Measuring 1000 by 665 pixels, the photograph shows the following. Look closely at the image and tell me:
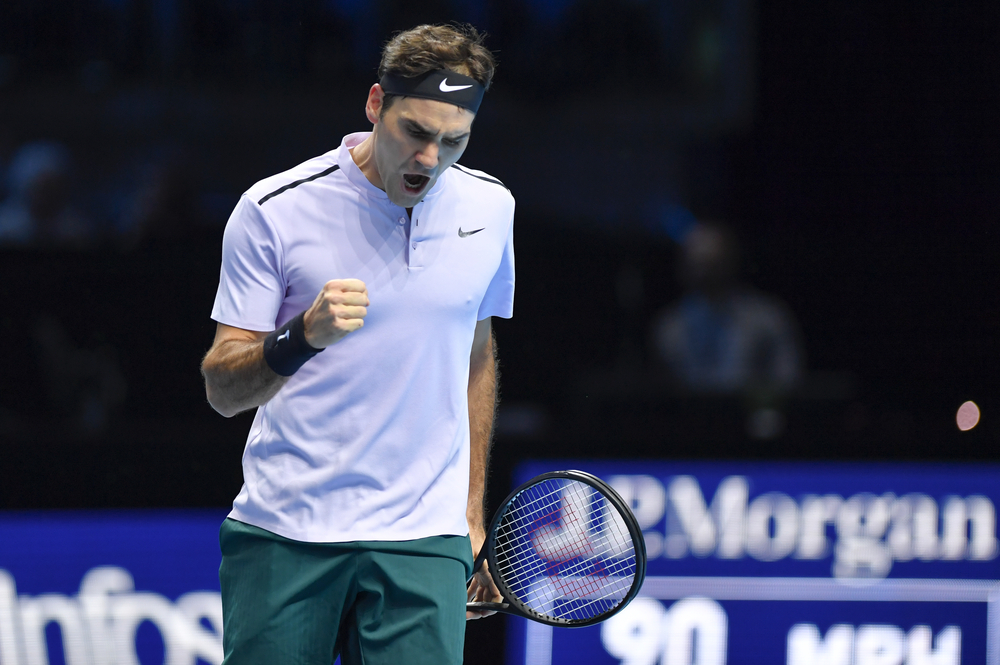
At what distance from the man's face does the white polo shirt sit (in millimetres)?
72

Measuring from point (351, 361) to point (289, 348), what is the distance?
0.21 m

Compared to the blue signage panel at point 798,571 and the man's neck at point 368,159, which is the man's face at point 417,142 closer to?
the man's neck at point 368,159

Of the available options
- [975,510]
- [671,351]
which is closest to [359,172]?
[975,510]

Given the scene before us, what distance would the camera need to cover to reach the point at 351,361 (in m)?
2.11

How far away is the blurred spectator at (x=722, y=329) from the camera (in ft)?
16.6

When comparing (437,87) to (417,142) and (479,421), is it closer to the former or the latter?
(417,142)

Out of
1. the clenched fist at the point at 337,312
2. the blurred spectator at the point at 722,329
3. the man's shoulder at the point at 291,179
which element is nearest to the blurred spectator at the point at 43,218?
the blurred spectator at the point at 722,329

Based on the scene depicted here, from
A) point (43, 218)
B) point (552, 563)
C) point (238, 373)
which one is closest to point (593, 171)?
point (43, 218)

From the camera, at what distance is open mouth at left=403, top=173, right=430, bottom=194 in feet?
6.91

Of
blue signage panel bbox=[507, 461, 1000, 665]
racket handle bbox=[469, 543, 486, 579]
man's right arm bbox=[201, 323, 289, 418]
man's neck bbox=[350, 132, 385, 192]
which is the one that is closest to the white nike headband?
man's neck bbox=[350, 132, 385, 192]

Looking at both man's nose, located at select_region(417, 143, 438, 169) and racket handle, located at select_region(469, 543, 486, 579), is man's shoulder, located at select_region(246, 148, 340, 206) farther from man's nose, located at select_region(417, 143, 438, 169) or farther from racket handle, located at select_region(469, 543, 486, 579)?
racket handle, located at select_region(469, 543, 486, 579)

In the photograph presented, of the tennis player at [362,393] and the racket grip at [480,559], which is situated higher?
the tennis player at [362,393]

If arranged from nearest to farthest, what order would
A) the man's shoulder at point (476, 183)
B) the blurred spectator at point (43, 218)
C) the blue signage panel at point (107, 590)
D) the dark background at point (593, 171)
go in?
the man's shoulder at point (476, 183), the blue signage panel at point (107, 590), the dark background at point (593, 171), the blurred spectator at point (43, 218)

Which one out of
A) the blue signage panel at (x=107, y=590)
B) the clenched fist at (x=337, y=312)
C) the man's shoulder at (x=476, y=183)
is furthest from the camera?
the blue signage panel at (x=107, y=590)
